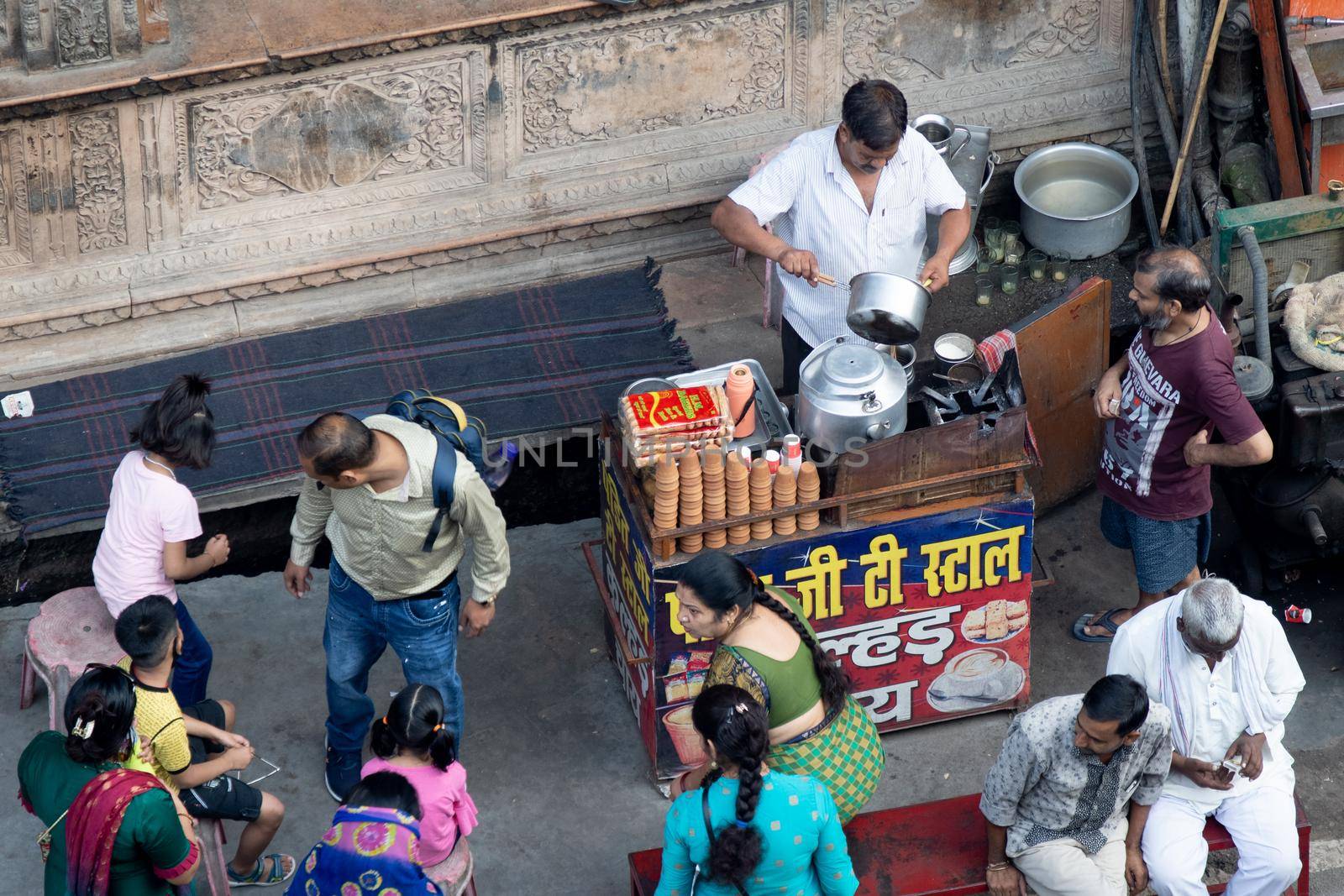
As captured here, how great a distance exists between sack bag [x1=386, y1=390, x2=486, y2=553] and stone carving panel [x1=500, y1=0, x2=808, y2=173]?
255 centimetres

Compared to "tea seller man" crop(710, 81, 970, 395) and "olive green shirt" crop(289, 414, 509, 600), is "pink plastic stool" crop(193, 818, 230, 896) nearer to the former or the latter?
"olive green shirt" crop(289, 414, 509, 600)

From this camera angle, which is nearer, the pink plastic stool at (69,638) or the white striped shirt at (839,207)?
the pink plastic stool at (69,638)

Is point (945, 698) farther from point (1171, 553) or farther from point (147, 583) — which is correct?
point (147, 583)

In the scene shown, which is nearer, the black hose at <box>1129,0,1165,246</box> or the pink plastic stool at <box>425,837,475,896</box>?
the pink plastic stool at <box>425,837,475,896</box>

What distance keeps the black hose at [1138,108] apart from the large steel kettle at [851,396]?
9.69 feet

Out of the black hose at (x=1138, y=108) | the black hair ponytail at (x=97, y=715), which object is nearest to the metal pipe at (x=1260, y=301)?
the black hose at (x=1138, y=108)

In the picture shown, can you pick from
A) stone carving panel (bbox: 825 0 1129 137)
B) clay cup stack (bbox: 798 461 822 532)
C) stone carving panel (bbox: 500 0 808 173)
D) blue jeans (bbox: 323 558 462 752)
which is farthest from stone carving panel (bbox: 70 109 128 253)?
clay cup stack (bbox: 798 461 822 532)

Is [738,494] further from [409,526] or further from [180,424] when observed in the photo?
[180,424]

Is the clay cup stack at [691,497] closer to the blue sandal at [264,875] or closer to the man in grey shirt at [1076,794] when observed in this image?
the man in grey shirt at [1076,794]

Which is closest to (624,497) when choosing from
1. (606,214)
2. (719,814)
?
(719,814)

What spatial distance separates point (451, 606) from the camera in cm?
529

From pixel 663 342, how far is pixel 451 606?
2.54 meters

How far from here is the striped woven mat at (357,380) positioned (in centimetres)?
688

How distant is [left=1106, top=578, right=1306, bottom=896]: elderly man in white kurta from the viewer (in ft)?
16.2
